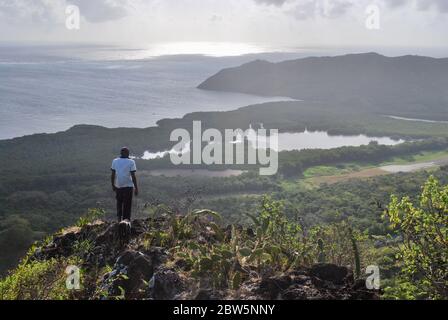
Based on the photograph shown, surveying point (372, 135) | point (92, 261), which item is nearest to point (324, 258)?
point (92, 261)

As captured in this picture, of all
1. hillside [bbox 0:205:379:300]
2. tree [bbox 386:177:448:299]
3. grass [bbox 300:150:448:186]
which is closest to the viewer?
hillside [bbox 0:205:379:300]

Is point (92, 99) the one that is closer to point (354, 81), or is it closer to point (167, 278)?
point (354, 81)

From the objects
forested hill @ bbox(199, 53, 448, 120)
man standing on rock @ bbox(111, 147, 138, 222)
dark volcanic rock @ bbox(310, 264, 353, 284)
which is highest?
forested hill @ bbox(199, 53, 448, 120)

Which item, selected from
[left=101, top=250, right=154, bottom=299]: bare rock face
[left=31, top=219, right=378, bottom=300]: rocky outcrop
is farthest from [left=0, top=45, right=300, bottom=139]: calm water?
[left=101, top=250, right=154, bottom=299]: bare rock face

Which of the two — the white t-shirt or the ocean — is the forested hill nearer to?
the ocean

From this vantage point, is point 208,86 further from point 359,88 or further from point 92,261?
point 92,261
